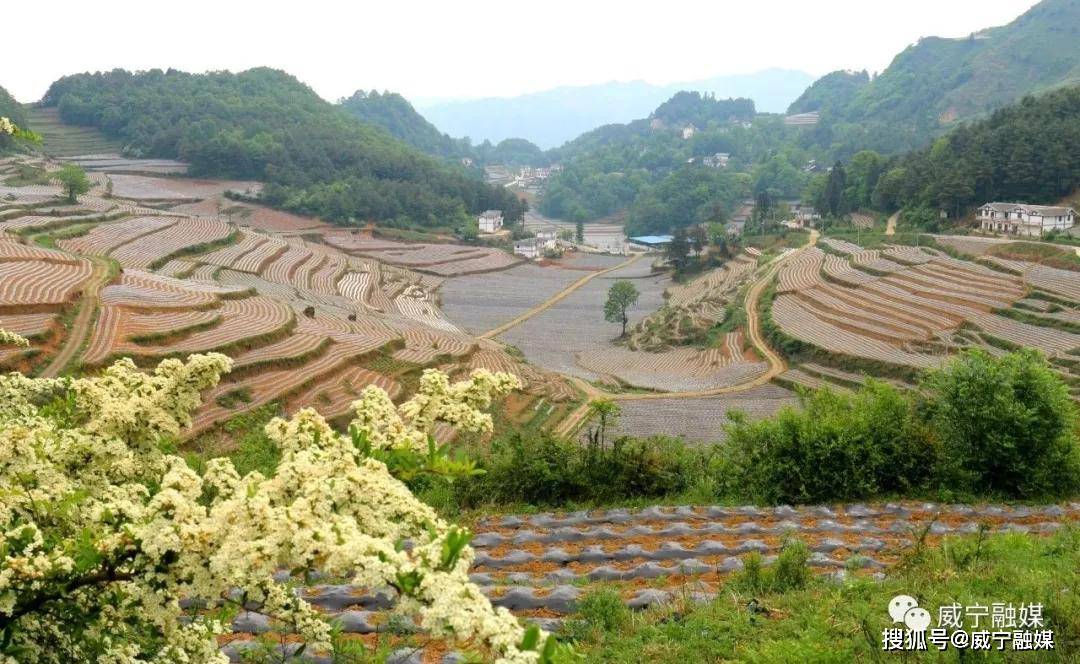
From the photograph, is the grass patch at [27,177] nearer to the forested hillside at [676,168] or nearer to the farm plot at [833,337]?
the farm plot at [833,337]

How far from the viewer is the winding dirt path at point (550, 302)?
38656mm

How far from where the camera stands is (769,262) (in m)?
47.8

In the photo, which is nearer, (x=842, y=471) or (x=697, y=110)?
(x=842, y=471)

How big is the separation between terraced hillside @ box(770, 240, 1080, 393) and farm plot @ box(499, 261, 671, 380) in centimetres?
846

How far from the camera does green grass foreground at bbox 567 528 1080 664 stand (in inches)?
180

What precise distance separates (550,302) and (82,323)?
2916 centimetres

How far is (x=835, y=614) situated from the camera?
5172 millimetres

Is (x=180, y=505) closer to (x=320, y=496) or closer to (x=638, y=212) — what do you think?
(x=320, y=496)

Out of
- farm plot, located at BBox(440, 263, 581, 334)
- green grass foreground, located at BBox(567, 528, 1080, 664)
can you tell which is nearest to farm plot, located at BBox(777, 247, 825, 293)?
farm plot, located at BBox(440, 263, 581, 334)

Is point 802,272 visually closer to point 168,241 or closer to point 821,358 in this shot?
point 821,358

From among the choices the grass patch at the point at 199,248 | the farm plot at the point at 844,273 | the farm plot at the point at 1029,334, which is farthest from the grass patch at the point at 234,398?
the farm plot at the point at 844,273

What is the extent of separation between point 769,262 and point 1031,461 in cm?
4037

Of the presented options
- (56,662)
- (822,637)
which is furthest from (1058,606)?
(56,662)

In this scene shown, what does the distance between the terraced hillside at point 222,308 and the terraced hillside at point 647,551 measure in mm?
12303
